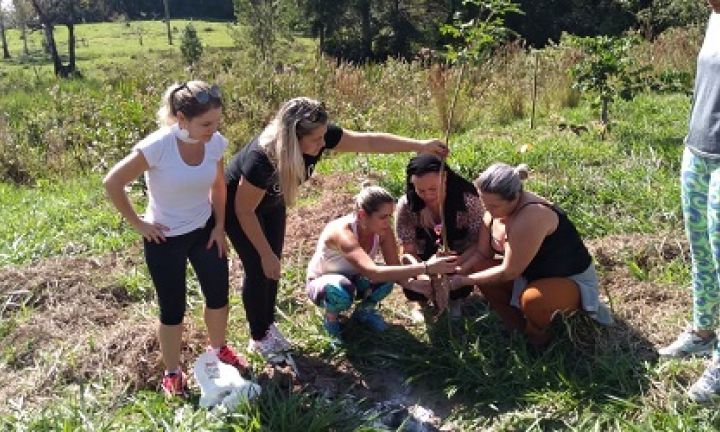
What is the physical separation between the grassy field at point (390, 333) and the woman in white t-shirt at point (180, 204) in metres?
0.40

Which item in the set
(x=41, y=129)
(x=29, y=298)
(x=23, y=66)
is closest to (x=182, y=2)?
(x=23, y=66)

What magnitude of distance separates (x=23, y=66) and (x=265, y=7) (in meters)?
15.8

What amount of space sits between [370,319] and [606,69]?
4150 mm

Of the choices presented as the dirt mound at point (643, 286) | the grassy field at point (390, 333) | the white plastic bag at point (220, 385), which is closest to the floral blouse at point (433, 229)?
the grassy field at point (390, 333)

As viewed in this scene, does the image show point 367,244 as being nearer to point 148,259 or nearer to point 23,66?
point 148,259

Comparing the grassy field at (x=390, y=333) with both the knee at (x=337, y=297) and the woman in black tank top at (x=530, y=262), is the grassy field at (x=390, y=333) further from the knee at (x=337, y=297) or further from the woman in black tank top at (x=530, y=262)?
the knee at (x=337, y=297)

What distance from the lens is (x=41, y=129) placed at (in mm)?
9258

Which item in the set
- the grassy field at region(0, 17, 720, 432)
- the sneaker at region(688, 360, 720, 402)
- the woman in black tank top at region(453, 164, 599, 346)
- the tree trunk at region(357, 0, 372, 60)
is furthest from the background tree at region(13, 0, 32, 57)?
the sneaker at region(688, 360, 720, 402)

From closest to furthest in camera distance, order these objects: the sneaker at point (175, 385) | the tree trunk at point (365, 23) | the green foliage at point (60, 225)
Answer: the sneaker at point (175, 385), the green foliage at point (60, 225), the tree trunk at point (365, 23)

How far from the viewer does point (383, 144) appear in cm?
333

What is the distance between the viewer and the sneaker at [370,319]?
3.52 metres

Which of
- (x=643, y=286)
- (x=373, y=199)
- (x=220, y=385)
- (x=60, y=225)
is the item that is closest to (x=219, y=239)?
(x=220, y=385)

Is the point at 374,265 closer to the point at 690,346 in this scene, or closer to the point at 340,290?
the point at 340,290

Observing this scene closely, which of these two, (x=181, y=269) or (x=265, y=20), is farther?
(x=265, y=20)
